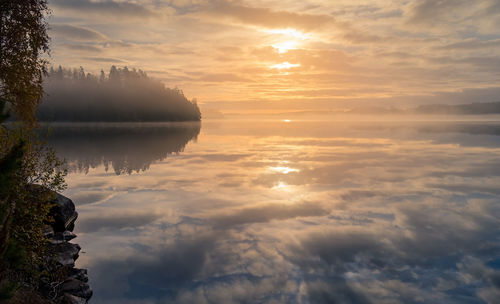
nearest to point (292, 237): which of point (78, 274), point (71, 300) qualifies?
point (78, 274)

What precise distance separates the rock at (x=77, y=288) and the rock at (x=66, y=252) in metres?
1.70

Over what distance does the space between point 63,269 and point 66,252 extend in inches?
126

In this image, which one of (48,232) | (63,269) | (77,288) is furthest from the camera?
(48,232)

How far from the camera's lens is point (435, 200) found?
31.1 m

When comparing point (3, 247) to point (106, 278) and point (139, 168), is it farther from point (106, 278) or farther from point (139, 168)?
point (139, 168)

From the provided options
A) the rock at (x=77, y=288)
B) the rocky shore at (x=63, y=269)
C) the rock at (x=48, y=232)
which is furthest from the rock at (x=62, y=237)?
the rock at (x=77, y=288)

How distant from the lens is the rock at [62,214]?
2219 cm

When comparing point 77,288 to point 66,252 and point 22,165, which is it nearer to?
point 66,252

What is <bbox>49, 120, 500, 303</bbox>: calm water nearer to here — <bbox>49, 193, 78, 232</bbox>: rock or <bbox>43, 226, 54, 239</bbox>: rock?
<bbox>49, 193, 78, 232</bbox>: rock

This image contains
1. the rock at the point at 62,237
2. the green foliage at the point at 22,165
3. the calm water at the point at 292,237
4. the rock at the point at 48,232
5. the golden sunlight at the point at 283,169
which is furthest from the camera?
the golden sunlight at the point at 283,169

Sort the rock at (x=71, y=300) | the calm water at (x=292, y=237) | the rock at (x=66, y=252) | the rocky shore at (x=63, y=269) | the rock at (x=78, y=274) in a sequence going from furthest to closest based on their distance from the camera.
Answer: the rock at (x=66, y=252) → the rock at (x=78, y=274) → the calm water at (x=292, y=237) → the rocky shore at (x=63, y=269) → the rock at (x=71, y=300)

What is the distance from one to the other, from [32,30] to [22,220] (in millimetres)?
18921

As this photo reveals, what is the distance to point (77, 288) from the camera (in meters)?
15.5

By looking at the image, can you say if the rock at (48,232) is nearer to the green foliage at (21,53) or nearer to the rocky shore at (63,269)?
the rocky shore at (63,269)
